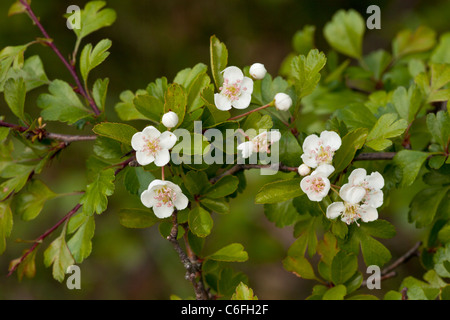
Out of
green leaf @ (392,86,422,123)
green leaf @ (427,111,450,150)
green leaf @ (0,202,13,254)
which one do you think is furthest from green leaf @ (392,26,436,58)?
green leaf @ (0,202,13,254)

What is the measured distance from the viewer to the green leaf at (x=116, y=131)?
0.86 metres

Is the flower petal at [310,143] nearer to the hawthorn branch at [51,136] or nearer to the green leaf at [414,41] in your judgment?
the hawthorn branch at [51,136]

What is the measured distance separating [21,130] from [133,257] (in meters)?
1.75

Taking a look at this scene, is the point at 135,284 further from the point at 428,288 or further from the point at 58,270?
the point at 428,288

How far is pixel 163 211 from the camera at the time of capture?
0.90m

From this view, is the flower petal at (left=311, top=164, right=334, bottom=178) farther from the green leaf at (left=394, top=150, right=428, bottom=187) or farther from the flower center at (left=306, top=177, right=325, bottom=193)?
the green leaf at (left=394, top=150, right=428, bottom=187)

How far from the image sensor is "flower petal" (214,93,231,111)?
0.88 metres

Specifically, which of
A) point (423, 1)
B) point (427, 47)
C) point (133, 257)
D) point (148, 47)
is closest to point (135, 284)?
point (133, 257)

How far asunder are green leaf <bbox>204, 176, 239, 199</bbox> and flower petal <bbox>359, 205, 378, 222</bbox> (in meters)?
0.24

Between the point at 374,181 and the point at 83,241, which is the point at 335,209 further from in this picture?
the point at 83,241

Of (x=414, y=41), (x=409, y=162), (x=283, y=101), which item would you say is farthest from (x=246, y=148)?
(x=414, y=41)

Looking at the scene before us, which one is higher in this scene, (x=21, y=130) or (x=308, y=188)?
(x=21, y=130)

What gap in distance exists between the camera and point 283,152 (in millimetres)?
955

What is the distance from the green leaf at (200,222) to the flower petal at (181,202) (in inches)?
0.9
